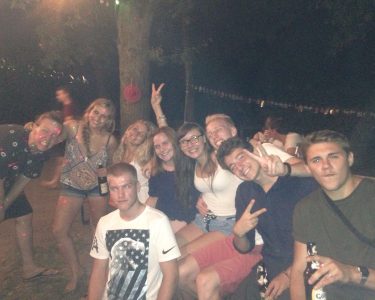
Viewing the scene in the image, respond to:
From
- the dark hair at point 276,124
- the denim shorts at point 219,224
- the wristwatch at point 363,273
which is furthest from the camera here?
the dark hair at point 276,124

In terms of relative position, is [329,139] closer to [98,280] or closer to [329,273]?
[329,273]

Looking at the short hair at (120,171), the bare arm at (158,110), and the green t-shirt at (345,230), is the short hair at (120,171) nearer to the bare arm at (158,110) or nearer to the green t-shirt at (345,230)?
the green t-shirt at (345,230)

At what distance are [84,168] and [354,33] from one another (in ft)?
28.6

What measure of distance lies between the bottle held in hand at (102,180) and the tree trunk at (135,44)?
231cm

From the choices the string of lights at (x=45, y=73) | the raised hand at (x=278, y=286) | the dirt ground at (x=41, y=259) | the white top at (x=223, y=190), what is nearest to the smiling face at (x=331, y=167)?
the raised hand at (x=278, y=286)

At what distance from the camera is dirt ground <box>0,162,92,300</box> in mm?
4988

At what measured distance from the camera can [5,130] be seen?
439 cm

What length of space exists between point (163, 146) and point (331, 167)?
202 centimetres

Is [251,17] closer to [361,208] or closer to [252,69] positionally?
[252,69]

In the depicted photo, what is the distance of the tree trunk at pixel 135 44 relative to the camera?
22.9ft

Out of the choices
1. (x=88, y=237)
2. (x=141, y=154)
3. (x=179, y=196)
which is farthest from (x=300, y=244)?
(x=88, y=237)

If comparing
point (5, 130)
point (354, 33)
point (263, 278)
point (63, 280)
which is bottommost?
Answer: point (63, 280)

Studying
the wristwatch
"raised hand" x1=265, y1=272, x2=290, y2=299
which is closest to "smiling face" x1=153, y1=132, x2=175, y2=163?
"raised hand" x1=265, y1=272, x2=290, y2=299

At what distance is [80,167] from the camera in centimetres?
500
